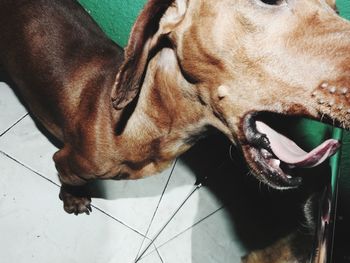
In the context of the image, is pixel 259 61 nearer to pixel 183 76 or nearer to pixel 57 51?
pixel 183 76

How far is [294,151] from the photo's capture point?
171 centimetres

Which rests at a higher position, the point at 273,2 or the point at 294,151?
the point at 273,2

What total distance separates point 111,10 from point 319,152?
1.84 meters

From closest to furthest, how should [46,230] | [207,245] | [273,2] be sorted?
[273,2] → [46,230] → [207,245]

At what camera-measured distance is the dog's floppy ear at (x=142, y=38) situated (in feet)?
4.88

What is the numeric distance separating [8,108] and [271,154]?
7.17ft

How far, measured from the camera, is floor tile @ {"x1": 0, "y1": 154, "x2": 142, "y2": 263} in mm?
2674

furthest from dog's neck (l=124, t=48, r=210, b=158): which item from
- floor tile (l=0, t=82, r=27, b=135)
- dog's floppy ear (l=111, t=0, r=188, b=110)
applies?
floor tile (l=0, t=82, r=27, b=135)

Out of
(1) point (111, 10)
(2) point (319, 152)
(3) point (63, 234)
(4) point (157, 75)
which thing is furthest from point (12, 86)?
(2) point (319, 152)

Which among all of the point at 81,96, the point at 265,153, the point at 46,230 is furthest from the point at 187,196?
the point at 265,153

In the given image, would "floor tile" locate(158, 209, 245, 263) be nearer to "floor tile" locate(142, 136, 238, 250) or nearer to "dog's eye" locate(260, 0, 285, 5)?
"floor tile" locate(142, 136, 238, 250)

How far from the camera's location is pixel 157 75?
183cm

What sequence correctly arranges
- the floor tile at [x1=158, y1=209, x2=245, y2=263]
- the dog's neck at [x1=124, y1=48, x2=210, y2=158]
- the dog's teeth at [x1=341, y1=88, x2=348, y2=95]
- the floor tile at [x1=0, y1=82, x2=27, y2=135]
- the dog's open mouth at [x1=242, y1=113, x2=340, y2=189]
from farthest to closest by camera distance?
the floor tile at [x1=0, y1=82, x2=27, y2=135]
the floor tile at [x1=158, y1=209, x2=245, y2=263]
the dog's neck at [x1=124, y1=48, x2=210, y2=158]
the dog's open mouth at [x1=242, y1=113, x2=340, y2=189]
the dog's teeth at [x1=341, y1=88, x2=348, y2=95]

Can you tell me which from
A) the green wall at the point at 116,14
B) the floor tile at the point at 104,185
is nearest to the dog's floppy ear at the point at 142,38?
the green wall at the point at 116,14
